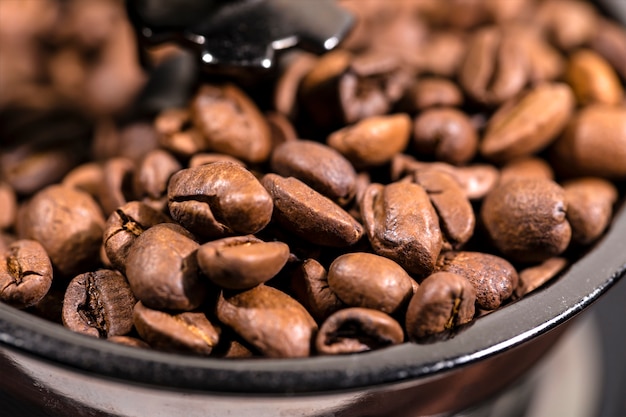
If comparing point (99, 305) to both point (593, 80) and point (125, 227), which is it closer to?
point (125, 227)

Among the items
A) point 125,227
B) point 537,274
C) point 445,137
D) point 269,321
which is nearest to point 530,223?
point 537,274

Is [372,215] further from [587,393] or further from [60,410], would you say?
[587,393]

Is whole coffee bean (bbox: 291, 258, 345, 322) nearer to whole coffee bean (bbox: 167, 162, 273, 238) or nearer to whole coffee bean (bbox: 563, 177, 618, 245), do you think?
whole coffee bean (bbox: 167, 162, 273, 238)

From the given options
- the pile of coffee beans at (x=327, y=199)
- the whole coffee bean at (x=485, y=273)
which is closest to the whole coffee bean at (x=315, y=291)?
the pile of coffee beans at (x=327, y=199)

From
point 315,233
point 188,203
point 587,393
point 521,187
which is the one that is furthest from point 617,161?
point 188,203

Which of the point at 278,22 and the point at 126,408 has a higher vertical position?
the point at 278,22

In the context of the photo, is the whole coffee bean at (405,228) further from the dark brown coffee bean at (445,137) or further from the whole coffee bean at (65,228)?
the whole coffee bean at (65,228)

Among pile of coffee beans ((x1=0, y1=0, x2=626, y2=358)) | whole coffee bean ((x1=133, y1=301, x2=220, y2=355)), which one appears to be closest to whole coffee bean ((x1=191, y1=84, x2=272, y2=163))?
pile of coffee beans ((x1=0, y1=0, x2=626, y2=358))
